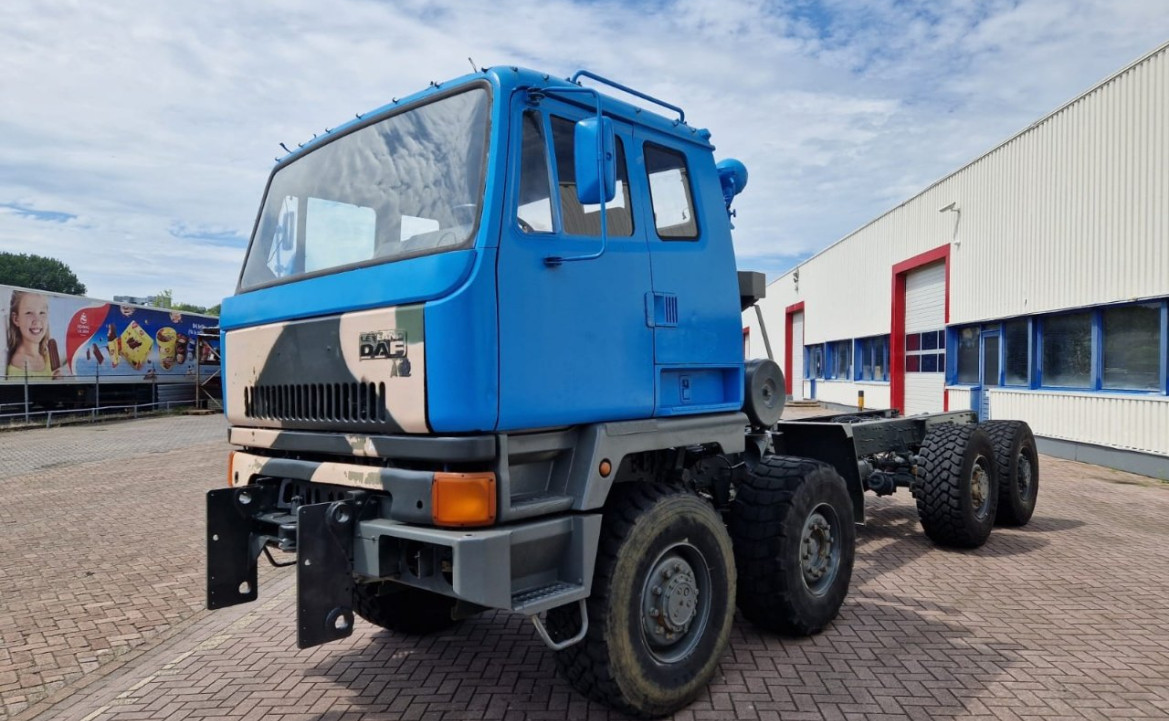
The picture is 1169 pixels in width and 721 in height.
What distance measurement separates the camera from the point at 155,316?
86.3ft

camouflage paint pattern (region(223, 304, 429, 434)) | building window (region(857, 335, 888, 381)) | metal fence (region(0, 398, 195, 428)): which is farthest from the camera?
building window (region(857, 335, 888, 381))

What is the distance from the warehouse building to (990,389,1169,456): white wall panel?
2 centimetres

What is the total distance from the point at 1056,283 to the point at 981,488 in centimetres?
851

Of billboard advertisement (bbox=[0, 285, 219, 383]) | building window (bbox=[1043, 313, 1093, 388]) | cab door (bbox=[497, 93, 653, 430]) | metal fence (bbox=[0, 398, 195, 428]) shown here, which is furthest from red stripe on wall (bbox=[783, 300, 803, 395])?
cab door (bbox=[497, 93, 653, 430])

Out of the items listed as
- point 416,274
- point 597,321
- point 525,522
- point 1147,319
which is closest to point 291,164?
point 416,274

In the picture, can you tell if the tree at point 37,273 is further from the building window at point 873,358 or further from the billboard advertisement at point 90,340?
the building window at point 873,358

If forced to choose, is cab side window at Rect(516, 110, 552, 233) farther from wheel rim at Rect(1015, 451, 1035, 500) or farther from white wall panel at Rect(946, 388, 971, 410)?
white wall panel at Rect(946, 388, 971, 410)

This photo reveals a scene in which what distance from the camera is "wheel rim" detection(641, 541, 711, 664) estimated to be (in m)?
3.61

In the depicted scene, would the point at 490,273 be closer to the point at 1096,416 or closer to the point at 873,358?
the point at 1096,416

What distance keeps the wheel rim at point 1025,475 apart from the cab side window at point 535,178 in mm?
6411

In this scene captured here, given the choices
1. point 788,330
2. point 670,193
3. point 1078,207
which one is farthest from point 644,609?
point 788,330

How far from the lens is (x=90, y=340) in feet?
75.5

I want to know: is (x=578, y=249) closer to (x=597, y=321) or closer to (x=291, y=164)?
(x=597, y=321)

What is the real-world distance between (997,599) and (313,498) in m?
4.64
